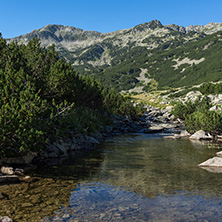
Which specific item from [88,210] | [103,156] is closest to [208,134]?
[103,156]

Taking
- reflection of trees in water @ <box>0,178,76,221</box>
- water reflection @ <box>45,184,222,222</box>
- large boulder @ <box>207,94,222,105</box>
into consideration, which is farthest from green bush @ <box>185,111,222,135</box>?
large boulder @ <box>207,94,222,105</box>

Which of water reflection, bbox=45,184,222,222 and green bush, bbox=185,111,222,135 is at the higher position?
green bush, bbox=185,111,222,135

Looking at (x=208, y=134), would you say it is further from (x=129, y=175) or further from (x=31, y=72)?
(x=31, y=72)

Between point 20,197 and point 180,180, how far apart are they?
33.2 ft

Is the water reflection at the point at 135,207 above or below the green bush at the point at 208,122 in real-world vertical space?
below

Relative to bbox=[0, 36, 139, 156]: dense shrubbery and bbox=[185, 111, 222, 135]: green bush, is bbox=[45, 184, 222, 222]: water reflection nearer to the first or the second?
bbox=[0, 36, 139, 156]: dense shrubbery

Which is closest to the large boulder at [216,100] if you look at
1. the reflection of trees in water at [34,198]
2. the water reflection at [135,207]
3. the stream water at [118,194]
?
the stream water at [118,194]

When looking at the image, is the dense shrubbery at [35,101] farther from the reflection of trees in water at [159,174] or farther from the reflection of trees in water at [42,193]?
the reflection of trees in water at [159,174]

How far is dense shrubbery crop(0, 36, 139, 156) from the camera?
16.3 metres

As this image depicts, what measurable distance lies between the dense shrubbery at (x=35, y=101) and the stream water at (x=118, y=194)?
10.7 ft

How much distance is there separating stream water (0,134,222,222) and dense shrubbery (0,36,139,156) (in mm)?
3266

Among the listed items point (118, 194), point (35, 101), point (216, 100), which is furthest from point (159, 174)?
point (216, 100)

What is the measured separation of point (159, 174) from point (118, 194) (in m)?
5.20

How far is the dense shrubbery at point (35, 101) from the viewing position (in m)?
16.3
